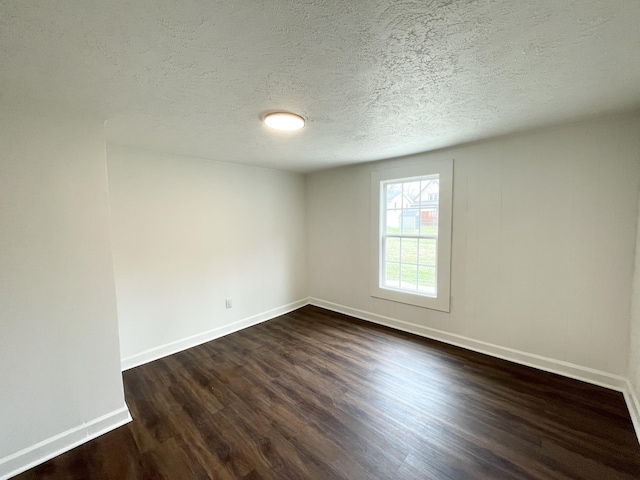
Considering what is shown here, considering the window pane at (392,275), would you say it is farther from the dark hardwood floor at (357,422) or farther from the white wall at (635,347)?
the white wall at (635,347)

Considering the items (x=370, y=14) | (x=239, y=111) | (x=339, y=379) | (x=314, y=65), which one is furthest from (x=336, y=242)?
(x=370, y=14)

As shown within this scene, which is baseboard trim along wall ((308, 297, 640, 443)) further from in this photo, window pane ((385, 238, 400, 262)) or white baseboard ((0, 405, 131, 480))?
white baseboard ((0, 405, 131, 480))

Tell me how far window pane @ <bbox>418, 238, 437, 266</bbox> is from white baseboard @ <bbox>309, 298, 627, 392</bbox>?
0.81 m

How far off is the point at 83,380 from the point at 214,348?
53.4 inches

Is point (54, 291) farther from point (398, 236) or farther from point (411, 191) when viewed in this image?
point (411, 191)

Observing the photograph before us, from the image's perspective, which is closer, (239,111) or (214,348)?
(239,111)

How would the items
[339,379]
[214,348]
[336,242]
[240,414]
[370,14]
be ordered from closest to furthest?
[370,14] < [240,414] < [339,379] < [214,348] < [336,242]

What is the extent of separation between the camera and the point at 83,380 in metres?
1.83

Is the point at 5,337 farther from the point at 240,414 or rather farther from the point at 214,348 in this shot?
the point at 214,348

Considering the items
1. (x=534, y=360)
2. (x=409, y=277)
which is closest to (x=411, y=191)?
(x=409, y=277)

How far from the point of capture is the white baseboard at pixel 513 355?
224cm

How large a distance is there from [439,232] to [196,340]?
3170 mm

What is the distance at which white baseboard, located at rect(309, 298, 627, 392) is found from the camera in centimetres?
224

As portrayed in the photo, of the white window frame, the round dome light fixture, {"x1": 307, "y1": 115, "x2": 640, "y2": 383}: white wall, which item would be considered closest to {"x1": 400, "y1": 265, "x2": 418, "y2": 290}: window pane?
the white window frame
